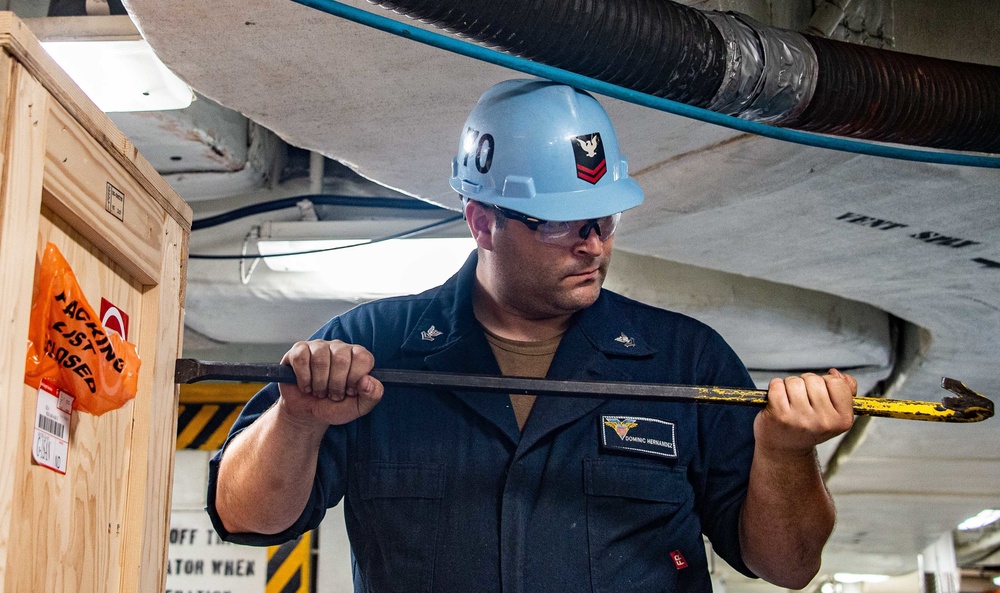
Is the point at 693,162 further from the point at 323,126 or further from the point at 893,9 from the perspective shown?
the point at 323,126

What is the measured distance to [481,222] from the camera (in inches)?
89.0

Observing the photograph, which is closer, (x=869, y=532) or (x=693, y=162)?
(x=693, y=162)

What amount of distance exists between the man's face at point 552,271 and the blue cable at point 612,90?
326 mm

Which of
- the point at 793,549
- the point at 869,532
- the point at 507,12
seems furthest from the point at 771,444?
the point at 869,532

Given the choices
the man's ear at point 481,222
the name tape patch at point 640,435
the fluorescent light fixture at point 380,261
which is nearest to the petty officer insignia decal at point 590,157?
the man's ear at point 481,222

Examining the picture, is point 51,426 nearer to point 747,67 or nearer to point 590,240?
point 590,240

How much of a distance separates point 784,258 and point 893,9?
3.55 ft

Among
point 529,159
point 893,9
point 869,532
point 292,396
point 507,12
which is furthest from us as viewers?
point 869,532

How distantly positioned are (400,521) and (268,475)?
275mm

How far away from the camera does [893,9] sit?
92.5 inches

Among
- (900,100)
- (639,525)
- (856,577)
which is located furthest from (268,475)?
(856,577)

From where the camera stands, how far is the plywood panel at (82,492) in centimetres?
127

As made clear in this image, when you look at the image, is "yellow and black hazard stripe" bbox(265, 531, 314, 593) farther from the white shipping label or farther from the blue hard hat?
the white shipping label

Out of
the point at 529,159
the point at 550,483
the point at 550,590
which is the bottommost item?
the point at 550,590
